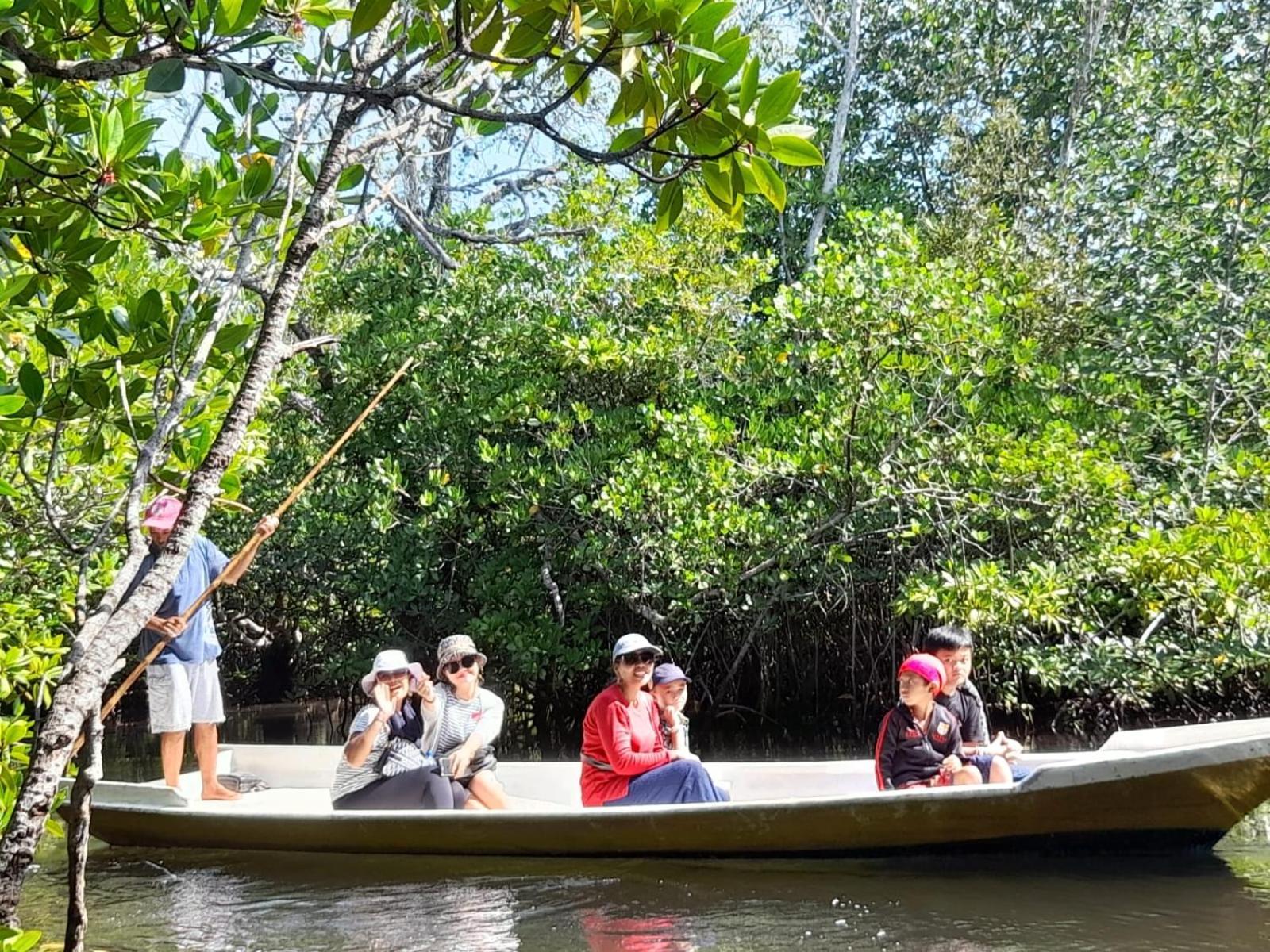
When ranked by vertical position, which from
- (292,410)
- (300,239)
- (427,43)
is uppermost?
(292,410)

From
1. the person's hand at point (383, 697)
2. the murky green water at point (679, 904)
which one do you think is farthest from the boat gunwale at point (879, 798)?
the person's hand at point (383, 697)

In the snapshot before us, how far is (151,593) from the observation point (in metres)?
2.02

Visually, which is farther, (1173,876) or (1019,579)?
(1019,579)

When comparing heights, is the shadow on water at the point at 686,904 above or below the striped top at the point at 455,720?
below

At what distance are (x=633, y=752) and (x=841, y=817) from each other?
98cm

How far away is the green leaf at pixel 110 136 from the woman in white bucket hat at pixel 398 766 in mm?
3772

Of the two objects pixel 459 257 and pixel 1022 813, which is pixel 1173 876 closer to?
pixel 1022 813

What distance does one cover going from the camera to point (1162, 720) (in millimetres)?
9695

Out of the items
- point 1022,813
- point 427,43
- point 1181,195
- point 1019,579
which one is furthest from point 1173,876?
point 1181,195

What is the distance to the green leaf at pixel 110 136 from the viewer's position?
2.38 metres

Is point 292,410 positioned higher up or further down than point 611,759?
higher up

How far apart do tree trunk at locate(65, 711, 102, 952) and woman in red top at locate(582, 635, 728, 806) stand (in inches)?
138

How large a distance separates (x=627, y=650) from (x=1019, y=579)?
3.94 m

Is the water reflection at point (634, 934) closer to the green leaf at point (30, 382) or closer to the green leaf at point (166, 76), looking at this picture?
the green leaf at point (30, 382)
